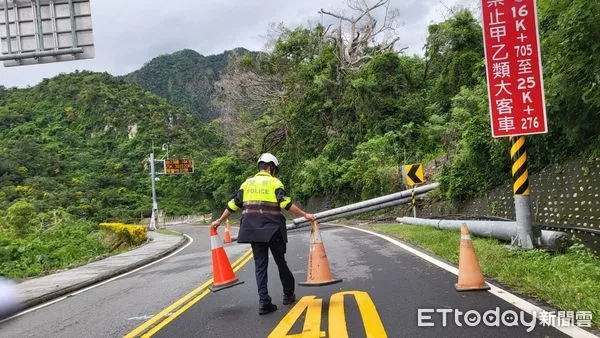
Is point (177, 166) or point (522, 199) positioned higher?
point (177, 166)

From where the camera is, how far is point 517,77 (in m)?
9.00

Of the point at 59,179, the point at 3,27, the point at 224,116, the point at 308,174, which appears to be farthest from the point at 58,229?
the point at 59,179

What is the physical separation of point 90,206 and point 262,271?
155ft

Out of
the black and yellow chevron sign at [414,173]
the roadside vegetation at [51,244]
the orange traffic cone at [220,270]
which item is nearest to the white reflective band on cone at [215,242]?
the orange traffic cone at [220,270]

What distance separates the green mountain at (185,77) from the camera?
11175 centimetres

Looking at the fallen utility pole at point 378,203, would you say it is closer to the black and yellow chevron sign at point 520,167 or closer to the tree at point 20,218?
the black and yellow chevron sign at point 520,167

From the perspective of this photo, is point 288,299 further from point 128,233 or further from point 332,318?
point 128,233

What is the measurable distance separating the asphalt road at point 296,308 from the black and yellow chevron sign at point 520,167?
208 cm

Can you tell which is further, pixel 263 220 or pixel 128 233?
pixel 128 233

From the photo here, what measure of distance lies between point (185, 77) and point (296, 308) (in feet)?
389

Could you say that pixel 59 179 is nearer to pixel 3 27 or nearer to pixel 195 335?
pixel 3 27

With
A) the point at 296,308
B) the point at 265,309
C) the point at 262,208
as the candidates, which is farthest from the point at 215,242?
the point at 296,308

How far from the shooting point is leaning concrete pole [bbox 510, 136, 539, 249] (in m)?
8.97

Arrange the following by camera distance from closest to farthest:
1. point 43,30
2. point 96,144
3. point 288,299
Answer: point 288,299
point 43,30
point 96,144
